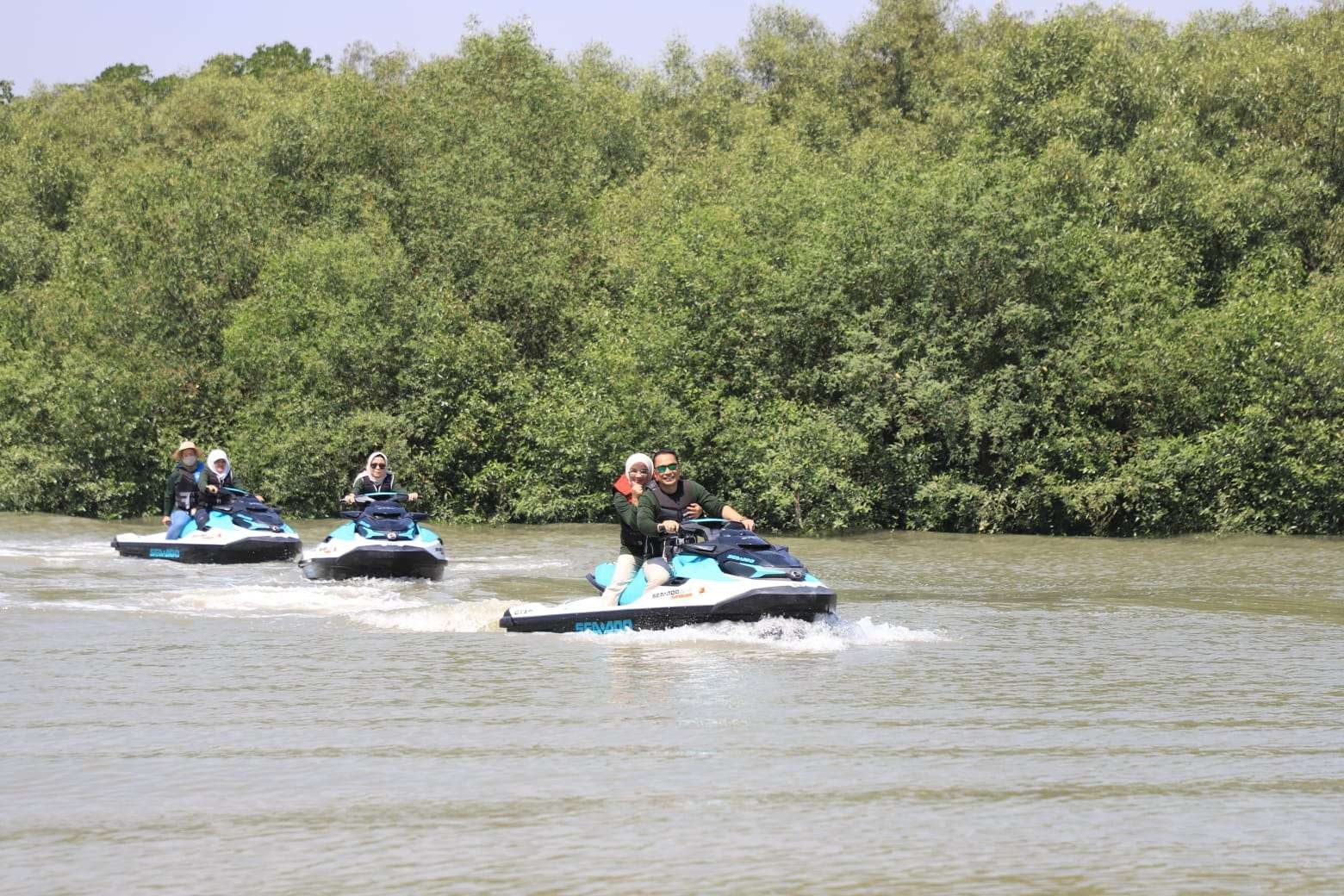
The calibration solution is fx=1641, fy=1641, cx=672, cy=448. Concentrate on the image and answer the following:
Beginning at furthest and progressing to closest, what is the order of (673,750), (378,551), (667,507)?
(378,551) < (667,507) < (673,750)

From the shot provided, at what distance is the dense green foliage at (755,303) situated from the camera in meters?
29.8

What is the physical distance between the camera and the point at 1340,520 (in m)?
27.8

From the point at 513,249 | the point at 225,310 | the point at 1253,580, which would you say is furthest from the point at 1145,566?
the point at 225,310

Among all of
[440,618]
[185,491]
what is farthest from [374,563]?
[185,491]

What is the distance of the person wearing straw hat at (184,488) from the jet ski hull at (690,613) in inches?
353

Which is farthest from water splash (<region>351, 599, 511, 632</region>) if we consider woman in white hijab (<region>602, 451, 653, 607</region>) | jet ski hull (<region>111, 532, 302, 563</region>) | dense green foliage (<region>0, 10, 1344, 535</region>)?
dense green foliage (<region>0, 10, 1344, 535</region>)

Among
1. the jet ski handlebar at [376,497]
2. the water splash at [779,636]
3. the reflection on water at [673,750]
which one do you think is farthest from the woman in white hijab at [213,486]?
the water splash at [779,636]

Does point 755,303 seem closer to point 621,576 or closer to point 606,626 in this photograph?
point 621,576

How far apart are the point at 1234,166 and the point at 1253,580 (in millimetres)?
18085

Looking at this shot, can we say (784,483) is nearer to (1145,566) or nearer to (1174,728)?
(1145,566)

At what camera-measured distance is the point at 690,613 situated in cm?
1328

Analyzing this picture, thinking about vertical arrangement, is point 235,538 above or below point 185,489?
below

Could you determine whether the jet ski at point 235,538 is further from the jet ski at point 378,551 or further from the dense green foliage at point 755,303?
the dense green foliage at point 755,303

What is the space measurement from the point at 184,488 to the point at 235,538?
116cm
